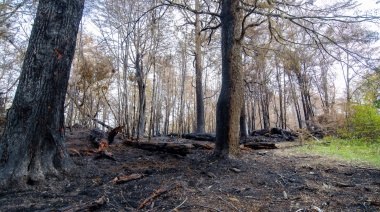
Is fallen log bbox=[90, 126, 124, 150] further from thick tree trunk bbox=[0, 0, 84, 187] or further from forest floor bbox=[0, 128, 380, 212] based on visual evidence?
thick tree trunk bbox=[0, 0, 84, 187]

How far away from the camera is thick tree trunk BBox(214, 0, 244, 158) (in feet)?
11.5

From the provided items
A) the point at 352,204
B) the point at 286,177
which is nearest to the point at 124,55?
the point at 286,177

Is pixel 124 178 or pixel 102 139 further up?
pixel 102 139

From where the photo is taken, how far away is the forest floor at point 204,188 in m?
1.82

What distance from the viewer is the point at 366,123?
199 inches

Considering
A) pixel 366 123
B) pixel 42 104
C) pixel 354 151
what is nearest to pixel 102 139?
pixel 42 104

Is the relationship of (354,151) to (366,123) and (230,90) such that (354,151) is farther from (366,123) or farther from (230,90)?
(230,90)

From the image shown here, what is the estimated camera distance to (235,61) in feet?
12.0

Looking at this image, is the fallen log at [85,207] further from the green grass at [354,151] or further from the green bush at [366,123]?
the green bush at [366,123]

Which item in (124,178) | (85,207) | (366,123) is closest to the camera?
(85,207)

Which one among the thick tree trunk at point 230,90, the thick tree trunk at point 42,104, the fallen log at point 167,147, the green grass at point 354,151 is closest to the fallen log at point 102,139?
the fallen log at point 167,147

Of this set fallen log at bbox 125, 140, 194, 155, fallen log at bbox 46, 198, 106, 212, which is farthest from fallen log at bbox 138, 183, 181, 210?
fallen log at bbox 125, 140, 194, 155

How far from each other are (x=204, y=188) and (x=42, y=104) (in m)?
1.96

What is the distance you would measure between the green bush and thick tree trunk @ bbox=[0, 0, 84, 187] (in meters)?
6.00
